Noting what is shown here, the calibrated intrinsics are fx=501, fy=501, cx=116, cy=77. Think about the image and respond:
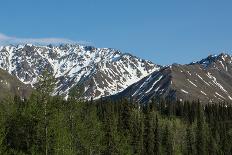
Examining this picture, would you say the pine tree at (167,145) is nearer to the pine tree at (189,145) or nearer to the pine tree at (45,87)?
the pine tree at (189,145)

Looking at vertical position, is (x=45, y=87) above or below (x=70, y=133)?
above

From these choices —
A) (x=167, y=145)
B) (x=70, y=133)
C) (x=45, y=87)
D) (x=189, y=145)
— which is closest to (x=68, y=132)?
(x=70, y=133)

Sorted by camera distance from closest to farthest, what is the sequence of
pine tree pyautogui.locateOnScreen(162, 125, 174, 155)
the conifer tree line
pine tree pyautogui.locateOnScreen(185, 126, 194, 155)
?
1. the conifer tree line
2. pine tree pyautogui.locateOnScreen(162, 125, 174, 155)
3. pine tree pyautogui.locateOnScreen(185, 126, 194, 155)

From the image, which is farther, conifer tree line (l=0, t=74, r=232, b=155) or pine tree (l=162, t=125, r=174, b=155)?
pine tree (l=162, t=125, r=174, b=155)

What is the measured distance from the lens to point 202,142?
Result: 6378 inches

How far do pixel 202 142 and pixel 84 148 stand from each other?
300 ft

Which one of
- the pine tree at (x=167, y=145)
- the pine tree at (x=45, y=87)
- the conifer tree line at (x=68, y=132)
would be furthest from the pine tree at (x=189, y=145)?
the pine tree at (x=45, y=87)

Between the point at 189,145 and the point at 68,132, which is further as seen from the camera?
the point at 189,145

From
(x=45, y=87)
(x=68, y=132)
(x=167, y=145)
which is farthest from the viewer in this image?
(x=167, y=145)

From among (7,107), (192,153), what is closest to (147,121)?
(192,153)

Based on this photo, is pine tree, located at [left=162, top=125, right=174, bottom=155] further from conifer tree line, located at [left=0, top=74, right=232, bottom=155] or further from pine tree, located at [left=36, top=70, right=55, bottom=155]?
pine tree, located at [left=36, top=70, right=55, bottom=155]

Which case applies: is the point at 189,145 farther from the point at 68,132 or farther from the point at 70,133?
the point at 68,132

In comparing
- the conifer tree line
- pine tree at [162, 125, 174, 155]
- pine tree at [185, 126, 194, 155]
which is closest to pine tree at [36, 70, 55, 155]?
the conifer tree line

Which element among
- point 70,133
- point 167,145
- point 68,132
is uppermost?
point 167,145
